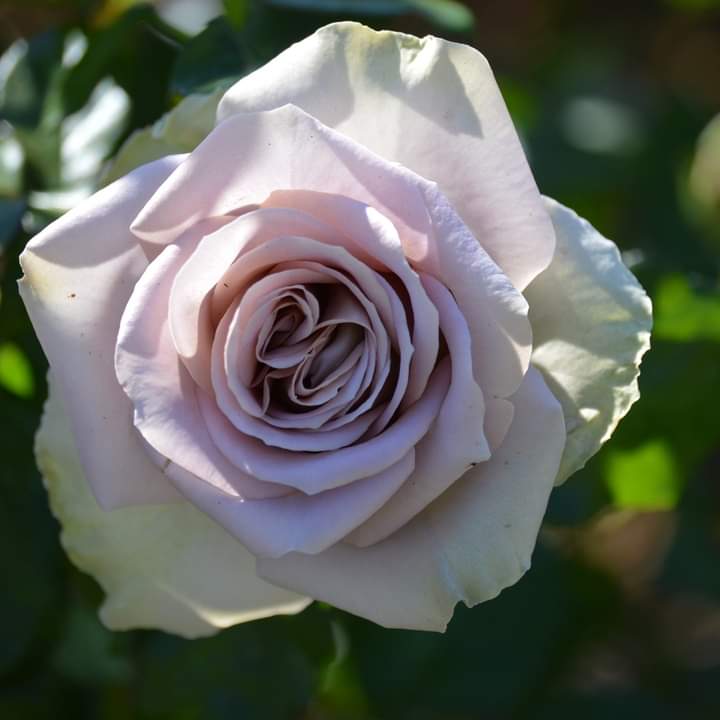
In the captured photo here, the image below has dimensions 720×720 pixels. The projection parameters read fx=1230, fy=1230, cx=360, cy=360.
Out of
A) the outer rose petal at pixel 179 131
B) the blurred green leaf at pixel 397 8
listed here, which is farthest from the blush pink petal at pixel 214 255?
the blurred green leaf at pixel 397 8

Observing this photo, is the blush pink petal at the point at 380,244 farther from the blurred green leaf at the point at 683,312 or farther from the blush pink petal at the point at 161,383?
the blurred green leaf at the point at 683,312

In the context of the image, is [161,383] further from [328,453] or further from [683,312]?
[683,312]

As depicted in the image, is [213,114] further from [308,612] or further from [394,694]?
[394,694]

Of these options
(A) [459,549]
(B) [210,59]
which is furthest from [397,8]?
(A) [459,549]

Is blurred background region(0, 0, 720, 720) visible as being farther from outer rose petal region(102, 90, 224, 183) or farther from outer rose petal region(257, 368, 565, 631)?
outer rose petal region(257, 368, 565, 631)

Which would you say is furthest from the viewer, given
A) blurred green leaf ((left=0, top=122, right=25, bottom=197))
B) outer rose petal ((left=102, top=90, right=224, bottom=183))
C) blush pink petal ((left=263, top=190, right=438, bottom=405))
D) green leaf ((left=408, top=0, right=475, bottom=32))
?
blurred green leaf ((left=0, top=122, right=25, bottom=197))

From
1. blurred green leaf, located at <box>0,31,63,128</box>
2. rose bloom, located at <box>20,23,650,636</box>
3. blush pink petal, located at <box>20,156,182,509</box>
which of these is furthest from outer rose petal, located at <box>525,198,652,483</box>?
blurred green leaf, located at <box>0,31,63,128</box>
